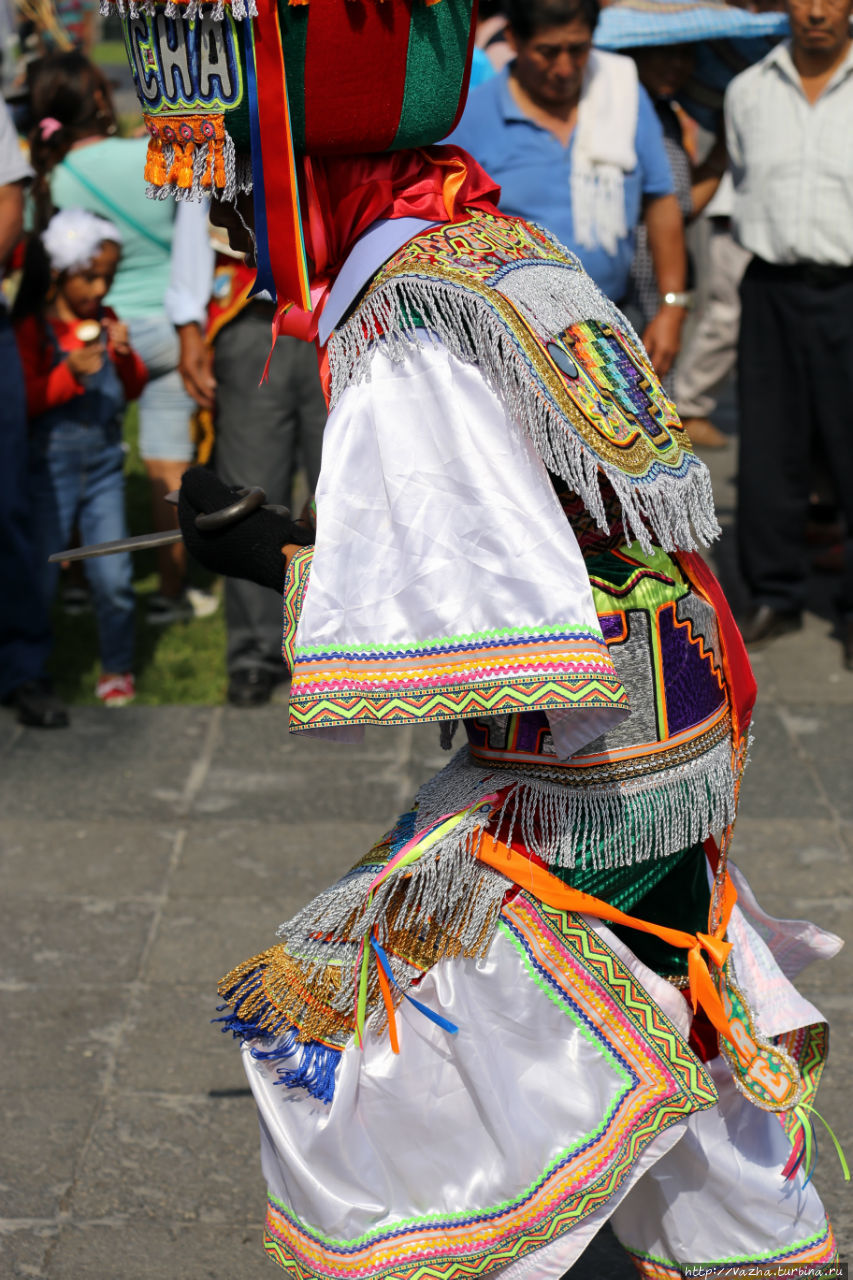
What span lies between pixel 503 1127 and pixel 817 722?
3.27 m

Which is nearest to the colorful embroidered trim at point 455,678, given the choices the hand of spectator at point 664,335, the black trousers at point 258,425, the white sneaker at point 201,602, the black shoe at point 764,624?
the black trousers at point 258,425

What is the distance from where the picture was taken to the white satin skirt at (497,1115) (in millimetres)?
2061

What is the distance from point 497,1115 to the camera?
207 cm

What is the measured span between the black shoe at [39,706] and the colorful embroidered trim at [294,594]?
332 centimetres

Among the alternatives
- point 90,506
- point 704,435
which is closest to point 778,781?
point 90,506

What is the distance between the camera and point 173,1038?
3434 millimetres

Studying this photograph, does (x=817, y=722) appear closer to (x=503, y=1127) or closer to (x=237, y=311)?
(x=237, y=311)

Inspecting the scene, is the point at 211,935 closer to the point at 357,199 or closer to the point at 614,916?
the point at 614,916

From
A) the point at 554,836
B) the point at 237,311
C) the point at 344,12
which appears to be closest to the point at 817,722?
the point at 237,311

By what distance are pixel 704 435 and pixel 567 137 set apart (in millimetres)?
3134

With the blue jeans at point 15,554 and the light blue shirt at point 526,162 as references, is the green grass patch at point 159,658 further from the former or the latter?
the light blue shirt at point 526,162

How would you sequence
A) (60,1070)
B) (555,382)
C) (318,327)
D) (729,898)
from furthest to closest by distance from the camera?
(60,1070) → (729,898) → (318,327) → (555,382)

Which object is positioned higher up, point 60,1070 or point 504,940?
point 504,940

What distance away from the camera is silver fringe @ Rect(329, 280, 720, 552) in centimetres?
190
